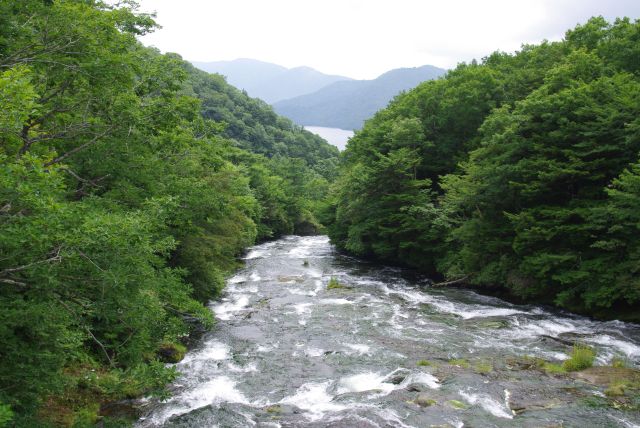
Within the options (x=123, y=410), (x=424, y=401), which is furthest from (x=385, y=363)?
(x=123, y=410)

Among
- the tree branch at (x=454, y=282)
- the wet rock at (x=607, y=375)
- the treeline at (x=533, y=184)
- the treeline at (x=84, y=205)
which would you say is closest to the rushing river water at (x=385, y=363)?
the wet rock at (x=607, y=375)

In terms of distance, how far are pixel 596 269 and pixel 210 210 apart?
17099mm

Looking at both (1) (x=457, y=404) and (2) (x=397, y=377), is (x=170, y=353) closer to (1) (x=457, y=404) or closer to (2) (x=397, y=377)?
(2) (x=397, y=377)

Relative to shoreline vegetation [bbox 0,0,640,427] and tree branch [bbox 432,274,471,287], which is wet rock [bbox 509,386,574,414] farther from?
tree branch [bbox 432,274,471,287]

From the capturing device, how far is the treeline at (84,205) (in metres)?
7.07

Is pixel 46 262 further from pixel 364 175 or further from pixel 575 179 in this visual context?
pixel 364 175

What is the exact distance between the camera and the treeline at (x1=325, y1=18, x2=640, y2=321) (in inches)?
827

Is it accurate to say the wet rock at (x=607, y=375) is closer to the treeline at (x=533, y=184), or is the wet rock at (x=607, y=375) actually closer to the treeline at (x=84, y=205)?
the treeline at (x=533, y=184)

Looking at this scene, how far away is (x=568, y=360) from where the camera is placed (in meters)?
15.3

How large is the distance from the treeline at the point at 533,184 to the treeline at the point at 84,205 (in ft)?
53.0

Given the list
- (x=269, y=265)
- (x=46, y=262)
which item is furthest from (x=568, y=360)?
(x=269, y=265)

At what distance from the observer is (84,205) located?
916 centimetres

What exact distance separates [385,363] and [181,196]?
9145mm

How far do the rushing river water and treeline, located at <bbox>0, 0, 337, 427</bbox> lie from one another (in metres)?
2.67
